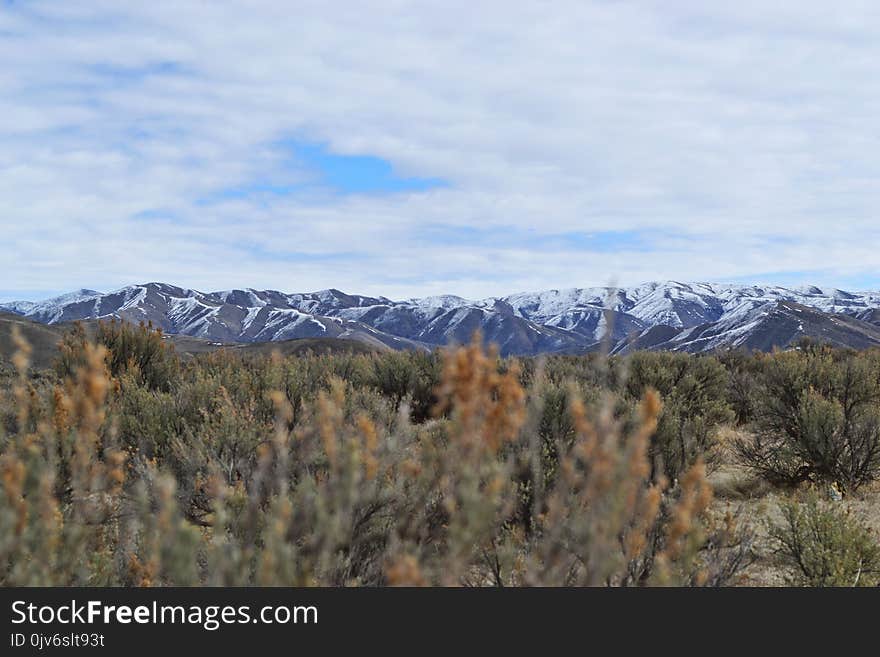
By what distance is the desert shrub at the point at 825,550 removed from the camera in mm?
4887

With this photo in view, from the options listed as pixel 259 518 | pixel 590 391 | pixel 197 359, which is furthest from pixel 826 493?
pixel 197 359

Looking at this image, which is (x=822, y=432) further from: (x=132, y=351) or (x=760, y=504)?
(x=132, y=351)

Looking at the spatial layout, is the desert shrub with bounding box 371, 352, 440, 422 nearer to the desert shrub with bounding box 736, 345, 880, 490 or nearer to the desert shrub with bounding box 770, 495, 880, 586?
the desert shrub with bounding box 736, 345, 880, 490

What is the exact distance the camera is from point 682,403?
36.2 ft

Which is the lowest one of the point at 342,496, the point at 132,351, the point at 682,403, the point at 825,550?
the point at 825,550

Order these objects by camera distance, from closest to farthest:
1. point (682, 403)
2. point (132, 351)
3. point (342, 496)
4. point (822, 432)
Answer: point (342, 496) → point (822, 432) → point (682, 403) → point (132, 351)

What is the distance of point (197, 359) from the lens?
15680 mm

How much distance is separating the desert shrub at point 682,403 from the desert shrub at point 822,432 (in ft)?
3.02

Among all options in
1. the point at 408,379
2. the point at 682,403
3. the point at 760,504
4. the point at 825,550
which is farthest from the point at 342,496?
the point at 408,379

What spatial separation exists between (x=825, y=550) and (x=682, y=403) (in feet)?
20.3

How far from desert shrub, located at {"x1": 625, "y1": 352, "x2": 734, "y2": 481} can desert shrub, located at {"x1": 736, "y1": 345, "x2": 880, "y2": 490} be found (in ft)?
3.02
